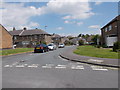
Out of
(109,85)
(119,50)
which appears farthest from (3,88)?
(119,50)

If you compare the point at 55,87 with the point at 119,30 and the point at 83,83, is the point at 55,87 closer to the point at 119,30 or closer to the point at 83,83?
the point at 83,83

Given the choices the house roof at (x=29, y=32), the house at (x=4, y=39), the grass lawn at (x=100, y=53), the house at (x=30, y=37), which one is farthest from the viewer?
the house roof at (x=29, y=32)

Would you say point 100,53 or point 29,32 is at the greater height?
point 29,32

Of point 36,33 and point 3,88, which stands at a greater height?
point 36,33

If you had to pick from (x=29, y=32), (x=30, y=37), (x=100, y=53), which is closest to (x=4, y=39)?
(x=30, y=37)

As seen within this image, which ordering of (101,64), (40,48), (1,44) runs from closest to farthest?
(101,64), (40,48), (1,44)

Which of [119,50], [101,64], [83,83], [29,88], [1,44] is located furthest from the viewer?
[1,44]

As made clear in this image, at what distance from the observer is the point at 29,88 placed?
471cm

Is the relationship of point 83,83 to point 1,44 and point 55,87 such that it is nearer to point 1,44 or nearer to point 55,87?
point 55,87

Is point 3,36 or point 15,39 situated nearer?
point 3,36

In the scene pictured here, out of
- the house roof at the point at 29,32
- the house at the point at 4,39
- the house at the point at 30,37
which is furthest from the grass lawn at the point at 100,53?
the house roof at the point at 29,32

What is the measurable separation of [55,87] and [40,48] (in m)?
17.3

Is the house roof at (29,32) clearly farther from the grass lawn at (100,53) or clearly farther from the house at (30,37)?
the grass lawn at (100,53)

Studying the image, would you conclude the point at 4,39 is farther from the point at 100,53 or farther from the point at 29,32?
the point at 100,53
